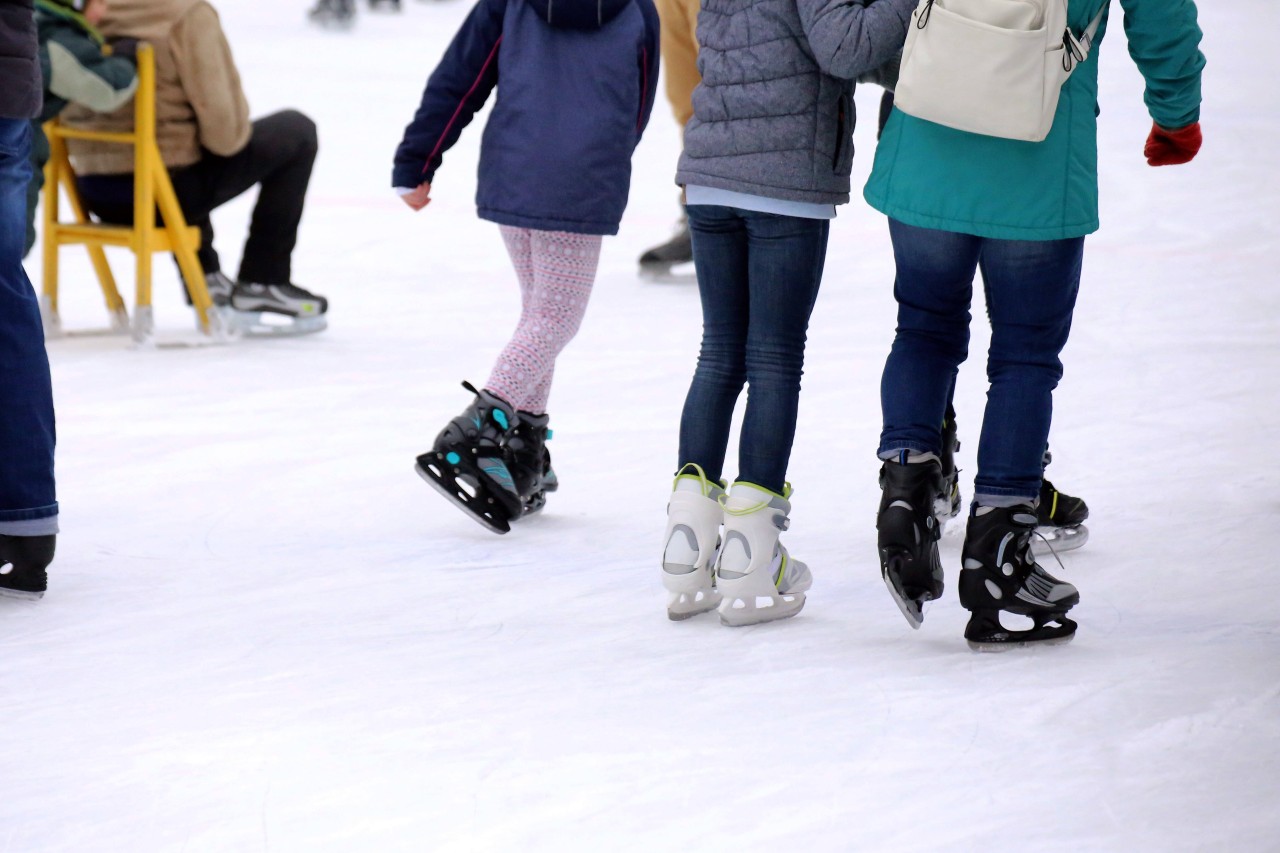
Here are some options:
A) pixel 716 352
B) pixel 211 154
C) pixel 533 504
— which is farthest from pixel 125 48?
pixel 716 352

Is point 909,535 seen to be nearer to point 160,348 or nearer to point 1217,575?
point 1217,575

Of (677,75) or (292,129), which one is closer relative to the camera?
(292,129)

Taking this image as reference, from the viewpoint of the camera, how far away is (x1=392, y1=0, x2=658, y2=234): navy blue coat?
3.00 m

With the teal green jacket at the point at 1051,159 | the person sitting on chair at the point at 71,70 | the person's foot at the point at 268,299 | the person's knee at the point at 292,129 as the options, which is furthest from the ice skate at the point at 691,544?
the person's knee at the point at 292,129

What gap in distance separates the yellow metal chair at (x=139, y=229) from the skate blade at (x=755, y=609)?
3.12 metres

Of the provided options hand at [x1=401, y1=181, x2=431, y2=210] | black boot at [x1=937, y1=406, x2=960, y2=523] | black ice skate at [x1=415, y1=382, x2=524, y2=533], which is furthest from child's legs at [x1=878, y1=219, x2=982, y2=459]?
hand at [x1=401, y1=181, x2=431, y2=210]

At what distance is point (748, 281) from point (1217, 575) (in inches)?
38.1

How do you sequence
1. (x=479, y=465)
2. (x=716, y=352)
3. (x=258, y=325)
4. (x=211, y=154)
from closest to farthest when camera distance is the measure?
(x=716, y=352)
(x=479, y=465)
(x=211, y=154)
(x=258, y=325)

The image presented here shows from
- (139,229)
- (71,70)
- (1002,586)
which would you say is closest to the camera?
(1002,586)

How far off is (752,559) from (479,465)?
29.7 inches

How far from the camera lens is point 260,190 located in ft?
17.4

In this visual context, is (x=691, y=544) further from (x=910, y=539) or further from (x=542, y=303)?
(x=542, y=303)

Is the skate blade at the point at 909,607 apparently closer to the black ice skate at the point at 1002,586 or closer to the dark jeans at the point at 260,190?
the black ice skate at the point at 1002,586

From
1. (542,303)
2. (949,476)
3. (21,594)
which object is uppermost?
(542,303)
